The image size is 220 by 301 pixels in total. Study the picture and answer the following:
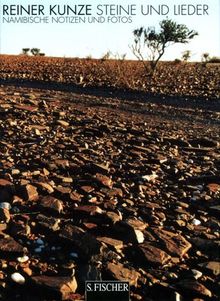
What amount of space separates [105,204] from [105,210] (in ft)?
0.35

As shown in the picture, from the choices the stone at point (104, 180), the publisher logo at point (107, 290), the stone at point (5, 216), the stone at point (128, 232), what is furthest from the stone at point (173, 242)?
the stone at point (5, 216)

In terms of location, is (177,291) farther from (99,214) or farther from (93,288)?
(99,214)

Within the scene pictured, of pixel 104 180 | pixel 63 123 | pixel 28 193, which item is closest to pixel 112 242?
pixel 28 193

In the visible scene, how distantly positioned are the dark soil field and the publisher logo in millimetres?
53

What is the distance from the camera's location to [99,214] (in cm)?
380

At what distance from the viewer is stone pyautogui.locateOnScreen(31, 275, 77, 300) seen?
2.72 meters

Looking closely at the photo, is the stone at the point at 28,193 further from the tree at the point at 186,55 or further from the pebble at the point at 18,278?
the tree at the point at 186,55

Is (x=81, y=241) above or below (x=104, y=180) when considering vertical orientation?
below

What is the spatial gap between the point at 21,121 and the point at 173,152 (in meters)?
2.34

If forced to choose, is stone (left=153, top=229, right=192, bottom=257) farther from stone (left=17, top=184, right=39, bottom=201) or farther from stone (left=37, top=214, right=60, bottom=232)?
stone (left=17, top=184, right=39, bottom=201)

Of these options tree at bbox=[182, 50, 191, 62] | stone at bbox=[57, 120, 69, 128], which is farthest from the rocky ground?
tree at bbox=[182, 50, 191, 62]

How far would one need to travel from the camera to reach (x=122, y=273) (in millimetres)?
3004

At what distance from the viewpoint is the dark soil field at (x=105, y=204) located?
2.96m

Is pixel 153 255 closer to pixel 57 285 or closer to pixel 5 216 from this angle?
A: pixel 57 285
